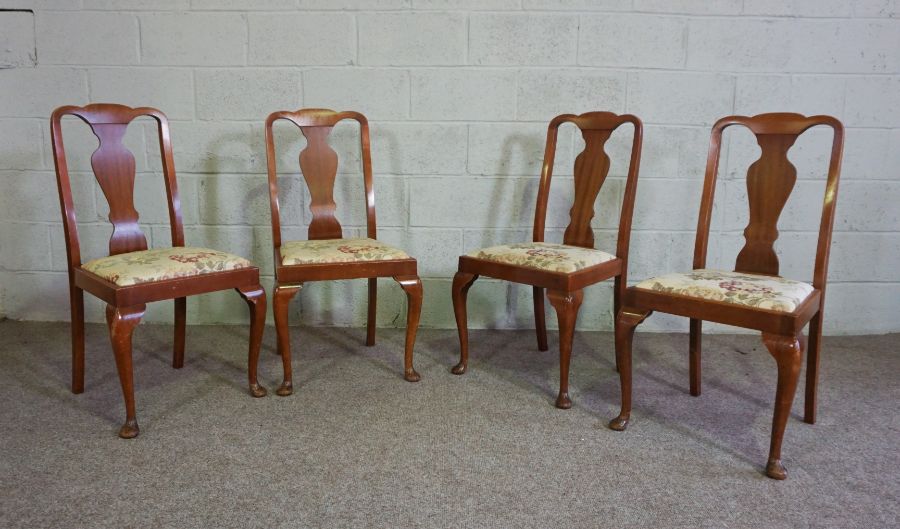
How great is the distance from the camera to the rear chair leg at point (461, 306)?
7.66 feet

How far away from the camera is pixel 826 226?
6.17 ft

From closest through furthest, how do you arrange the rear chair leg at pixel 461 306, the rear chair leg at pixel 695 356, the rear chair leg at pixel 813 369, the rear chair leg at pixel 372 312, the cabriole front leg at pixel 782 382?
the cabriole front leg at pixel 782 382 → the rear chair leg at pixel 813 369 → the rear chair leg at pixel 695 356 → the rear chair leg at pixel 461 306 → the rear chair leg at pixel 372 312

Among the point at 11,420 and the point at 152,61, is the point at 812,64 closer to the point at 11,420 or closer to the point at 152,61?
the point at 152,61

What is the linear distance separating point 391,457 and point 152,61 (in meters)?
2.04

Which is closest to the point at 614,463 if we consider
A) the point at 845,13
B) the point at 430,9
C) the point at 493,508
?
the point at 493,508

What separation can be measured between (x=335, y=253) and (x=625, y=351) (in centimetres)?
97

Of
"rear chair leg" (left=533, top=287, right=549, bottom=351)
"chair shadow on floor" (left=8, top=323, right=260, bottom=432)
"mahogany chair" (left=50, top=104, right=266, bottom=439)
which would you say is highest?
"mahogany chair" (left=50, top=104, right=266, bottom=439)

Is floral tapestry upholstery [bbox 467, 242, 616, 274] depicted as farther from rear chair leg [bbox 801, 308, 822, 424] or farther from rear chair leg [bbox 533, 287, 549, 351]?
rear chair leg [bbox 801, 308, 822, 424]

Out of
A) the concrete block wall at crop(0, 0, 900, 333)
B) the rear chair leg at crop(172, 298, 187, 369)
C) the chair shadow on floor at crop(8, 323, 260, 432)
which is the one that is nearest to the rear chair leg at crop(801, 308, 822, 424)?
the concrete block wall at crop(0, 0, 900, 333)

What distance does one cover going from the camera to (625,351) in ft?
6.35

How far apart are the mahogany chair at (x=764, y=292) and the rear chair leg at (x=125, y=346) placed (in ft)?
4.58

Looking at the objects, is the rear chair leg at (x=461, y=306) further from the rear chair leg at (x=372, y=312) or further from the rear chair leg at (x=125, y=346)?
the rear chair leg at (x=125, y=346)

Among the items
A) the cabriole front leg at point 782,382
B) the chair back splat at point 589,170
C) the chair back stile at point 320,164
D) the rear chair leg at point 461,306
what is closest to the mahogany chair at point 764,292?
the cabriole front leg at point 782,382

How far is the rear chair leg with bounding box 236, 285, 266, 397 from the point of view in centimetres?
211
